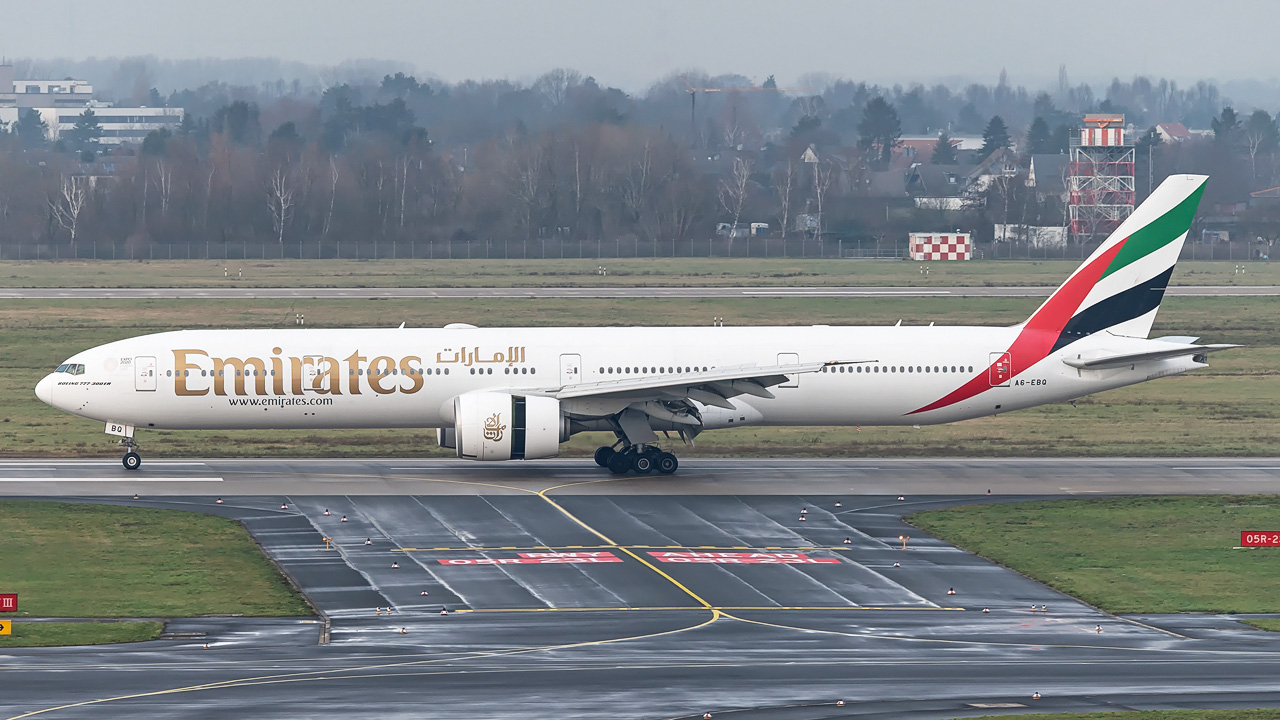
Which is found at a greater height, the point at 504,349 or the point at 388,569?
the point at 504,349

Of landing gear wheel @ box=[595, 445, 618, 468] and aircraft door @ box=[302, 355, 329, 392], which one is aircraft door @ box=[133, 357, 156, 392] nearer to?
aircraft door @ box=[302, 355, 329, 392]

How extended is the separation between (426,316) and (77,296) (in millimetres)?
26833

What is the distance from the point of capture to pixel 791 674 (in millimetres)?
24297

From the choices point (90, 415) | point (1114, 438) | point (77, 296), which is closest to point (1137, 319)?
point (1114, 438)

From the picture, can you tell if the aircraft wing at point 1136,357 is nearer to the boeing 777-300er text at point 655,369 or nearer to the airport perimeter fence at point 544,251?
the boeing 777-300er text at point 655,369

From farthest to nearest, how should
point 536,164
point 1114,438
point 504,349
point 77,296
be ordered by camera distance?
point 536,164 < point 77,296 < point 1114,438 < point 504,349

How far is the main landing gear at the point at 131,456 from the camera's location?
1764 inches

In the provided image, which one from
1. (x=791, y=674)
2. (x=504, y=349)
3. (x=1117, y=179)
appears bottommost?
(x=791, y=674)

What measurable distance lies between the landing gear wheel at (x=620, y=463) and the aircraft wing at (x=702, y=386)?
75.8 inches

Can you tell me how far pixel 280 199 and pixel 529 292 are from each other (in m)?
63.6

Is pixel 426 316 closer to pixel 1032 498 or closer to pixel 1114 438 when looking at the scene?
pixel 1114 438

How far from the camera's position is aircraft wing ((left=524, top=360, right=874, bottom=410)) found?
42.4m

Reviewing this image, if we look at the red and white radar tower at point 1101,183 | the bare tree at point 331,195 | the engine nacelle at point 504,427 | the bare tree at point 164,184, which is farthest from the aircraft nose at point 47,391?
the red and white radar tower at point 1101,183

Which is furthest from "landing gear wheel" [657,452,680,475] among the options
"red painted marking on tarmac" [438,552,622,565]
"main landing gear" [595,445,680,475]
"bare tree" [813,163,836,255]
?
"bare tree" [813,163,836,255]
